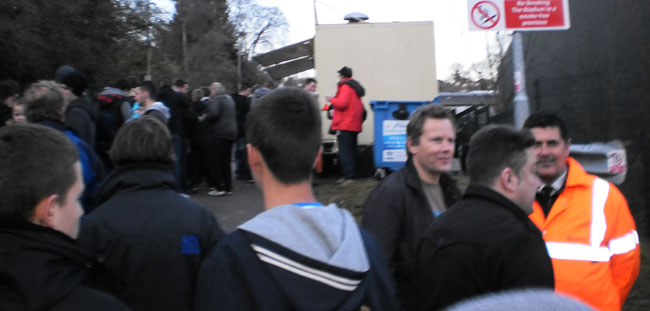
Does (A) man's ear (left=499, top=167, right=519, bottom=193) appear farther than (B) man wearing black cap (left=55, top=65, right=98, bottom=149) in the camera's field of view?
No

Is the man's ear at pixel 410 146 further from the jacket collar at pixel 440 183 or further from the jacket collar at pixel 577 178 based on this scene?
the jacket collar at pixel 577 178

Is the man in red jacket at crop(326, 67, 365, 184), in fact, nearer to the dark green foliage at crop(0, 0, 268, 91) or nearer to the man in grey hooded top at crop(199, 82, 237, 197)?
the man in grey hooded top at crop(199, 82, 237, 197)

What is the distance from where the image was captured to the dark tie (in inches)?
136

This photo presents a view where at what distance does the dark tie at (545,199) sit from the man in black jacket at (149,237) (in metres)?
1.84

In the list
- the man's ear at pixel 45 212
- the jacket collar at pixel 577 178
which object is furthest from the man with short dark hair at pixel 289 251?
the jacket collar at pixel 577 178

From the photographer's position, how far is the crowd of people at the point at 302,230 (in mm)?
1800

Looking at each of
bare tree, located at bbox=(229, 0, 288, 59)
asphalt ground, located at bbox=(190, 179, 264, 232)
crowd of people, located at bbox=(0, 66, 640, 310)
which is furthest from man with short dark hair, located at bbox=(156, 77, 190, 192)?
bare tree, located at bbox=(229, 0, 288, 59)

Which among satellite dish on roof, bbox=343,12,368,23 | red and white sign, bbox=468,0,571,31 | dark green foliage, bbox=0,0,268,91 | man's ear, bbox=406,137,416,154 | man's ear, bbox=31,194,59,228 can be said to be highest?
dark green foliage, bbox=0,0,268,91

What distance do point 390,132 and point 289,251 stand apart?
29.1 feet

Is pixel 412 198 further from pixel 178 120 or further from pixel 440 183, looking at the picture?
pixel 178 120

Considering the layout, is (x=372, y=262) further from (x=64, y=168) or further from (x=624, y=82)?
(x=624, y=82)

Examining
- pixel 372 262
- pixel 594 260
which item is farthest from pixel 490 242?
pixel 594 260

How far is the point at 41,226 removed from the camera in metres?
1.91

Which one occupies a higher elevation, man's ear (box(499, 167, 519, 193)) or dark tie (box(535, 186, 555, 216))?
man's ear (box(499, 167, 519, 193))
